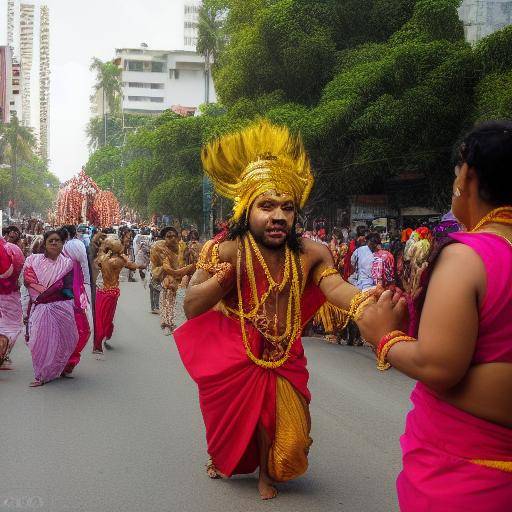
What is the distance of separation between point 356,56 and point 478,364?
25505mm

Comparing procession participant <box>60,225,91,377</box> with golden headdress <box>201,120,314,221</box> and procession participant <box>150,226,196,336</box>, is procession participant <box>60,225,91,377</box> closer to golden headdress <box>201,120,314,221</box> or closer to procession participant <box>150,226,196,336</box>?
procession participant <box>150,226,196,336</box>

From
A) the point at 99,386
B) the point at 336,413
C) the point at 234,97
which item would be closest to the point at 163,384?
the point at 99,386

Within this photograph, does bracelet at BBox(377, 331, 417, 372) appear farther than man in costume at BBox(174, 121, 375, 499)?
No

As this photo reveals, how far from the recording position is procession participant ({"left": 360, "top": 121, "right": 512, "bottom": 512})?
218 cm

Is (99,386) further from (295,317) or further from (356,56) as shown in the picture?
(356,56)

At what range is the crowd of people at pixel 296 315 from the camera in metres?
2.21

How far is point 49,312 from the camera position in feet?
29.8

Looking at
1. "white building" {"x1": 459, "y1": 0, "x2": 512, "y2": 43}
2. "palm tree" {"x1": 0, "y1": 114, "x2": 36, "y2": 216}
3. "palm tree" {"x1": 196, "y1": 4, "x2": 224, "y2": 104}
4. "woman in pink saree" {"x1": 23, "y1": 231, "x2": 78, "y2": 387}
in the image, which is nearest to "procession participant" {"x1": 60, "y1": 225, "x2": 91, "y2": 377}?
"woman in pink saree" {"x1": 23, "y1": 231, "x2": 78, "y2": 387}

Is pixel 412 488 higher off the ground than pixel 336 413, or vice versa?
pixel 412 488

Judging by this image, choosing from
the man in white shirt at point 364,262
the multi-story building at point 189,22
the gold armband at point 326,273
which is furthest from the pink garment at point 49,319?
the multi-story building at point 189,22

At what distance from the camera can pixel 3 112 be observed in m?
79.8

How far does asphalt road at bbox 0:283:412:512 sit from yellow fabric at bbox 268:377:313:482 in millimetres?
222

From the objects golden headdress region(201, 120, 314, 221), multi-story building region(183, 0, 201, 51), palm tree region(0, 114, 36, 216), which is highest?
multi-story building region(183, 0, 201, 51)

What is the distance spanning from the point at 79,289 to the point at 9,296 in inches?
43.2
